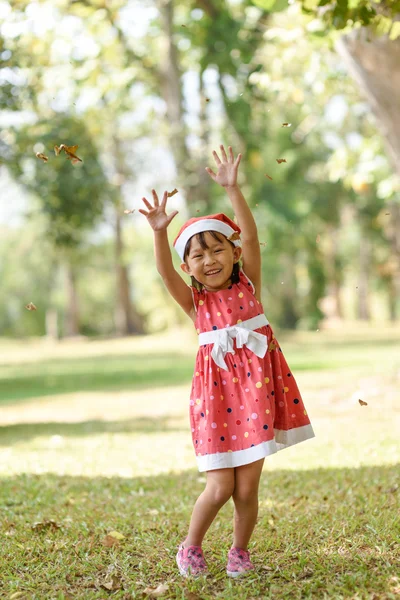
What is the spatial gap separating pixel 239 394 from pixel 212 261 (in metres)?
0.60

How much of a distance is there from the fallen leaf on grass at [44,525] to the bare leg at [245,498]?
4.11 ft

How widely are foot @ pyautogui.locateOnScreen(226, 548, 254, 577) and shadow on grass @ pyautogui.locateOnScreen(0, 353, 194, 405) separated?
Answer: 32.9 ft

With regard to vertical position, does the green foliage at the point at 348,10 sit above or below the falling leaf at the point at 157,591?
above

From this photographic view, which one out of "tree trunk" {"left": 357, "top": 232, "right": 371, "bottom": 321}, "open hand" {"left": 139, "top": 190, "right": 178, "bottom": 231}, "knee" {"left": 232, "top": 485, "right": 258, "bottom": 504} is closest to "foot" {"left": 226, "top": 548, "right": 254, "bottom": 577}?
"knee" {"left": 232, "top": 485, "right": 258, "bottom": 504}

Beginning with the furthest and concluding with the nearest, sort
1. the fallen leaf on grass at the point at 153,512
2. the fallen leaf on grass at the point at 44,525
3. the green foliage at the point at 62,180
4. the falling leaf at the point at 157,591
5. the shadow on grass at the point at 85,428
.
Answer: the green foliage at the point at 62,180 → the shadow on grass at the point at 85,428 → the fallen leaf on grass at the point at 153,512 → the fallen leaf on grass at the point at 44,525 → the falling leaf at the point at 157,591

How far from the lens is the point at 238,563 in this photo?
131 inches

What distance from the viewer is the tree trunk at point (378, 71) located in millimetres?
6434

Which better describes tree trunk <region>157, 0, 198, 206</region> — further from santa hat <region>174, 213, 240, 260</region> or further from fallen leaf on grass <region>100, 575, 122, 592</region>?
fallen leaf on grass <region>100, 575, 122, 592</region>

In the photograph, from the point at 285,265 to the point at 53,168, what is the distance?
20.9 meters

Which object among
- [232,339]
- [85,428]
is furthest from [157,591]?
[85,428]

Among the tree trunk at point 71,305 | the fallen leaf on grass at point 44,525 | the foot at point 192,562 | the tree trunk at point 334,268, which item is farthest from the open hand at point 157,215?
the tree trunk at point 334,268

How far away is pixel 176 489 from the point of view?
5.37 meters

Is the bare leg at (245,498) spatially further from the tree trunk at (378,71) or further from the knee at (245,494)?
the tree trunk at (378,71)

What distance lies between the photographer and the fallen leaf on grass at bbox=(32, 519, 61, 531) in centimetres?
412
